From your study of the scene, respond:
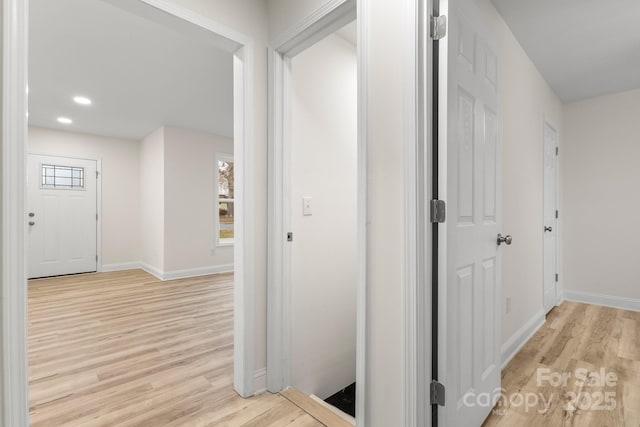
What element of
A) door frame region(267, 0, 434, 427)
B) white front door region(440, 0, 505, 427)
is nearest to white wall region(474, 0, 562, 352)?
white front door region(440, 0, 505, 427)

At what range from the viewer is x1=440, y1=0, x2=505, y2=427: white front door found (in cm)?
123

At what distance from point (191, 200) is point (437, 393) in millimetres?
5074

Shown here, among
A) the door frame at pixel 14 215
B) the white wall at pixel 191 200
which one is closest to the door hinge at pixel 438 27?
the door frame at pixel 14 215

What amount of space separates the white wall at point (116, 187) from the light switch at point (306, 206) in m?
5.24

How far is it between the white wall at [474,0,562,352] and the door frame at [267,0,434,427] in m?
1.01

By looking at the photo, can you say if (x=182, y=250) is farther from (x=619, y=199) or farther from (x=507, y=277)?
(x=619, y=199)

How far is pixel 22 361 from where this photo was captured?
1050 millimetres

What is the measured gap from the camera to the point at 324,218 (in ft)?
7.46

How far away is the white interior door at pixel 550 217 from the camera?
3.19 metres

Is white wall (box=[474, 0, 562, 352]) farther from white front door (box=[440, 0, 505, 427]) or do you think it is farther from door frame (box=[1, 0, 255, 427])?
door frame (box=[1, 0, 255, 427])

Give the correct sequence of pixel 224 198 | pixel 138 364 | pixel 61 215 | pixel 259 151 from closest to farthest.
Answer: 1. pixel 259 151
2. pixel 138 364
3. pixel 61 215
4. pixel 224 198

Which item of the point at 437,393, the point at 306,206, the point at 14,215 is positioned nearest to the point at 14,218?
the point at 14,215

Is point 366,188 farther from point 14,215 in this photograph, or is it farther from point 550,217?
point 550,217

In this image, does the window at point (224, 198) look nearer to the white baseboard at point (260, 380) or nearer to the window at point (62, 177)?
the window at point (62, 177)
